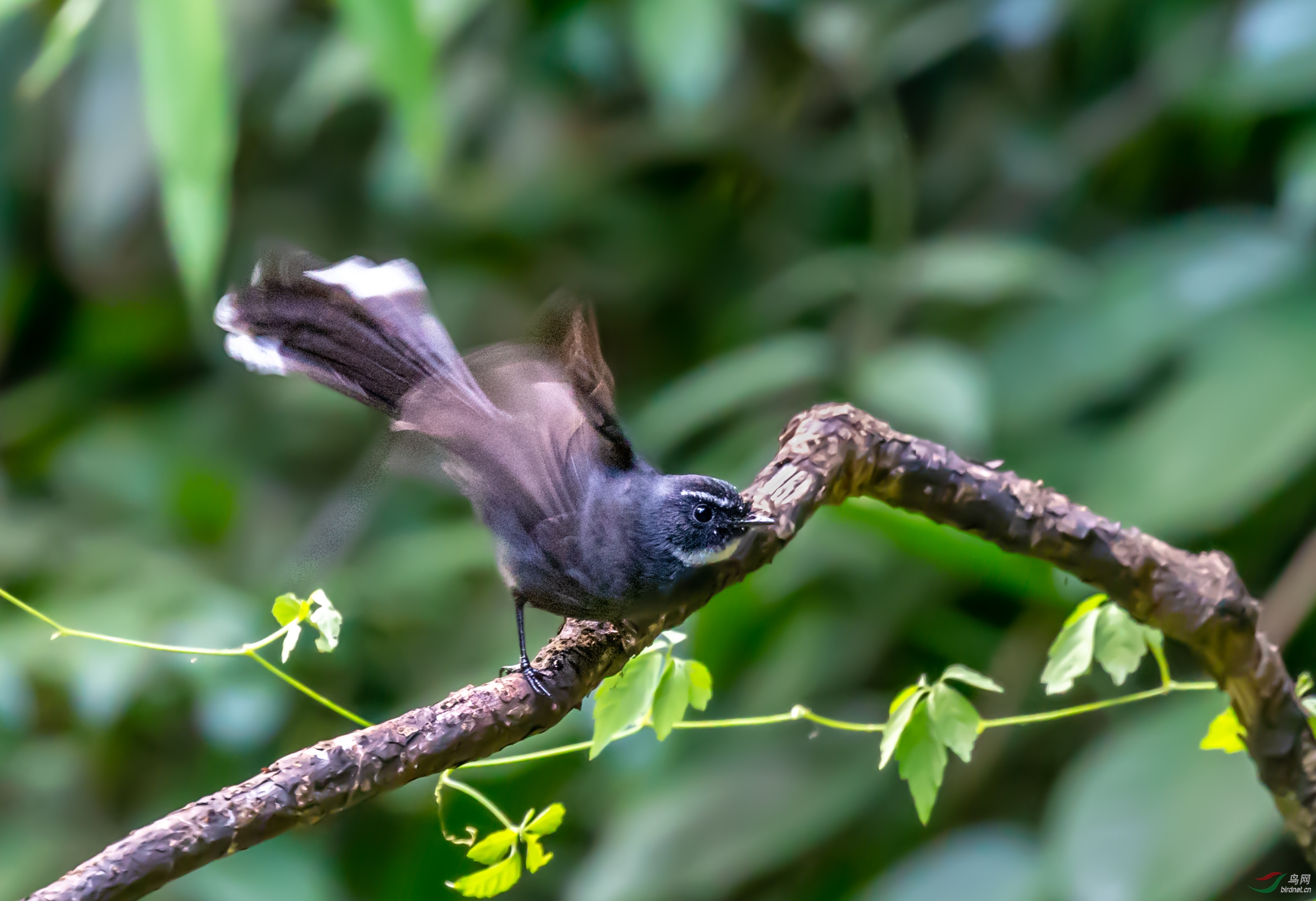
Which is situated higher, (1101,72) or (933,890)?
(1101,72)

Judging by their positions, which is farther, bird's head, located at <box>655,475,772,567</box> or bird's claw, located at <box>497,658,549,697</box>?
bird's head, located at <box>655,475,772,567</box>

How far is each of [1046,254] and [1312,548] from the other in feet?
2.43

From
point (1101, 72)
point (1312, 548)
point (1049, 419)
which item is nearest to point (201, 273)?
point (1049, 419)

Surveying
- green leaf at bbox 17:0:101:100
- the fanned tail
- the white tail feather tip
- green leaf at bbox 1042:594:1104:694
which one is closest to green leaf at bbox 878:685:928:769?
Result: green leaf at bbox 1042:594:1104:694

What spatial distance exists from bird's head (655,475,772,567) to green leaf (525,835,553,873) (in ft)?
0.80

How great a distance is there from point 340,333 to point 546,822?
0.34 meters

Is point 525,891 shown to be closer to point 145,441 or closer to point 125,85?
point 145,441

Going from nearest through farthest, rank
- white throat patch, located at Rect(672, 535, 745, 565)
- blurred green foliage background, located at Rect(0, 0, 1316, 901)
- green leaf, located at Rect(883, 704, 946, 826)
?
green leaf, located at Rect(883, 704, 946, 826)
white throat patch, located at Rect(672, 535, 745, 565)
blurred green foliage background, located at Rect(0, 0, 1316, 901)

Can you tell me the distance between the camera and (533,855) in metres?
0.71

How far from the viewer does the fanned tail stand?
29.9 inches

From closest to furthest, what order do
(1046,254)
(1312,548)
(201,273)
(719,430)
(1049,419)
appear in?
(201,273) < (1312,548) < (1049,419) < (1046,254) < (719,430)

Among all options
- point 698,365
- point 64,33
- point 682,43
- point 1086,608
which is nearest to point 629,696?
point 1086,608

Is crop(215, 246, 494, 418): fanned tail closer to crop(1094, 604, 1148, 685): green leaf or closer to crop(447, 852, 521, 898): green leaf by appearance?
crop(447, 852, 521, 898): green leaf

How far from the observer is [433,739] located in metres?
0.66
